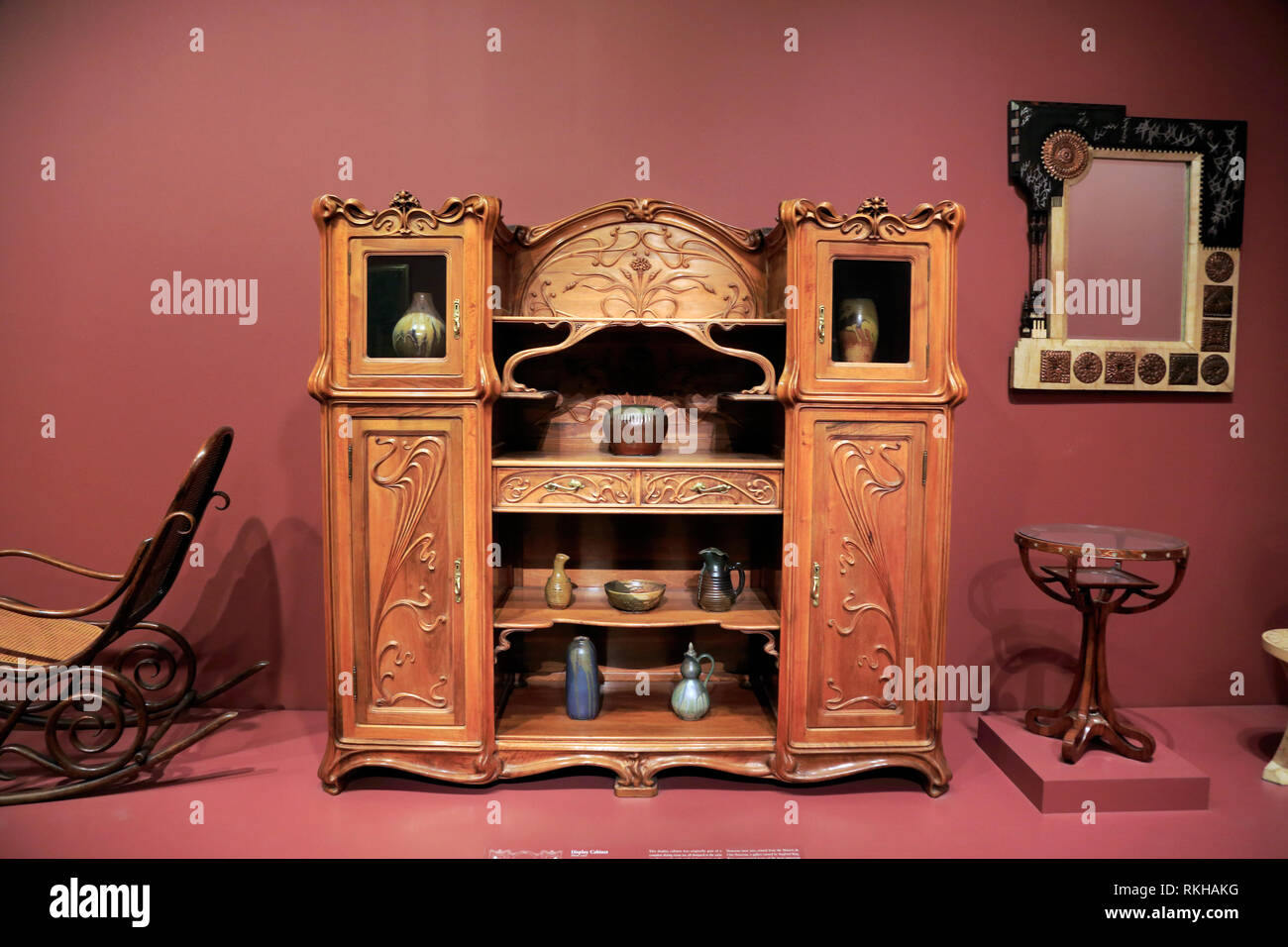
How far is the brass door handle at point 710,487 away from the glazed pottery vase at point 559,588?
0.54m

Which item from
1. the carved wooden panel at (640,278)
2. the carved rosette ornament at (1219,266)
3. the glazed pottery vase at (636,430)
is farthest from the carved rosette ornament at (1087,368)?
the glazed pottery vase at (636,430)

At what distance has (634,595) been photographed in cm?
276

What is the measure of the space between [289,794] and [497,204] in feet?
6.56

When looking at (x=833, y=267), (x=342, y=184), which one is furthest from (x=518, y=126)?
(x=833, y=267)

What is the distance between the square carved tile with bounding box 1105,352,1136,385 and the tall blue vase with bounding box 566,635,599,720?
89.9 inches

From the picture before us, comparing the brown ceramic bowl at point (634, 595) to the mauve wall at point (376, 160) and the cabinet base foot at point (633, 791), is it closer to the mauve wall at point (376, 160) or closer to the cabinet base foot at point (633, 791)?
the cabinet base foot at point (633, 791)

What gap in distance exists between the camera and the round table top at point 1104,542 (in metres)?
2.47

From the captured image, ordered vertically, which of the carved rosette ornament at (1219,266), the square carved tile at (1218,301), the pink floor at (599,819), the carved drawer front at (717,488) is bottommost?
the pink floor at (599,819)

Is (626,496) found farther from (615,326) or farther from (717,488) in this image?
(615,326)

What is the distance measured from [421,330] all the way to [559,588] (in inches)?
38.9

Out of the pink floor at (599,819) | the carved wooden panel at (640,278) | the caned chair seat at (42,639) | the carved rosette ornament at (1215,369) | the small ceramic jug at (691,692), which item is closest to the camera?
the pink floor at (599,819)

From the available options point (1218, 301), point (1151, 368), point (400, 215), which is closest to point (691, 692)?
point (400, 215)

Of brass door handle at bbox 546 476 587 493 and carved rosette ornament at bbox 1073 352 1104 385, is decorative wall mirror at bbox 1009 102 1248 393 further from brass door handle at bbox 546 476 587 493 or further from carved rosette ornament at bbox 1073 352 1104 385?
brass door handle at bbox 546 476 587 493

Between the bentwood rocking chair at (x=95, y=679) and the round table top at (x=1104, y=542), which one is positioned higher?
the round table top at (x=1104, y=542)
